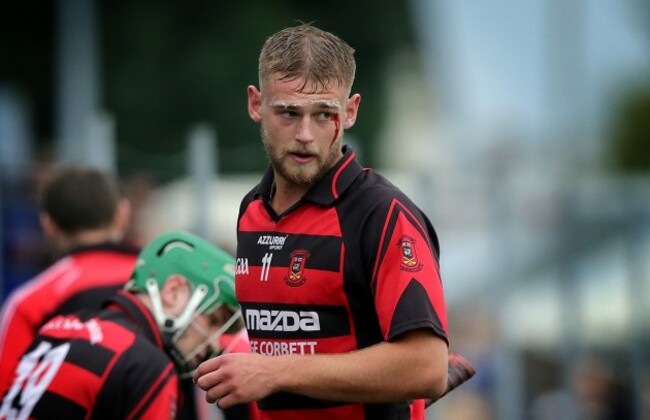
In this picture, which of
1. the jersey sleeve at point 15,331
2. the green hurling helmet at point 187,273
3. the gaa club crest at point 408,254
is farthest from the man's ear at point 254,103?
the jersey sleeve at point 15,331

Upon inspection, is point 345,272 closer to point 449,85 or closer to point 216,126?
point 216,126

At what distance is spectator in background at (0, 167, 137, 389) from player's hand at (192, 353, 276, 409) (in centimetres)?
211

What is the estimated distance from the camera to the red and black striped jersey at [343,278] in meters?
3.29

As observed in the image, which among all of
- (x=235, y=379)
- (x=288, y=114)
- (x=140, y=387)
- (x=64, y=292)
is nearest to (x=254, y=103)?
(x=288, y=114)

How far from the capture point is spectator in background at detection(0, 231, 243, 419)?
4086 mm

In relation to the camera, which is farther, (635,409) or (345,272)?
(635,409)

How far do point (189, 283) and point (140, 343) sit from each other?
26cm

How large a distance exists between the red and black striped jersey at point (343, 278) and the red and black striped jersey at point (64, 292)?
2.05 m

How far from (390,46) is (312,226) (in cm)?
1552

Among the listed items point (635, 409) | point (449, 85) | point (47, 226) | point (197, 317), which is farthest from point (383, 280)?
point (449, 85)

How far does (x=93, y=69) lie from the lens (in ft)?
53.1

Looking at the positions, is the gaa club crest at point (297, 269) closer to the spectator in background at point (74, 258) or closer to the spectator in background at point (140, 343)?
the spectator in background at point (140, 343)

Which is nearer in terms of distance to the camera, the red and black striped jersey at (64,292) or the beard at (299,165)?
the beard at (299,165)

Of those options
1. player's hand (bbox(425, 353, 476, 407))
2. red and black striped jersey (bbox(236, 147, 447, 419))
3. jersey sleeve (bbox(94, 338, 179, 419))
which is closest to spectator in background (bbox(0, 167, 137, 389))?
jersey sleeve (bbox(94, 338, 179, 419))
